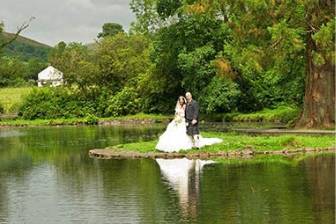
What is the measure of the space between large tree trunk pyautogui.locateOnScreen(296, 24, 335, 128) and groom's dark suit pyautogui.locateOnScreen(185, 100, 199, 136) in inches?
412

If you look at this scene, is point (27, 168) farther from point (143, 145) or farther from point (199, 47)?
point (199, 47)

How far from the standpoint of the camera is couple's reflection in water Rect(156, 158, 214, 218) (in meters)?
15.0

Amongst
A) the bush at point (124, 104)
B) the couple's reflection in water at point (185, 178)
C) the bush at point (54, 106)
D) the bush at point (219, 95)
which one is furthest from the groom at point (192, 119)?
the bush at point (54, 106)

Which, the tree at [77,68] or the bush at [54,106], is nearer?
the bush at [54,106]

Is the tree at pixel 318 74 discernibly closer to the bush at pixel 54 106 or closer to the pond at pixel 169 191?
the pond at pixel 169 191

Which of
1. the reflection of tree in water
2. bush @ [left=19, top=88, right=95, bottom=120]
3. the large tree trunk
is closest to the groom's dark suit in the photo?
the reflection of tree in water

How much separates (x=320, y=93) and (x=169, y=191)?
1957 cm

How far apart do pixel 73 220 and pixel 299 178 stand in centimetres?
679

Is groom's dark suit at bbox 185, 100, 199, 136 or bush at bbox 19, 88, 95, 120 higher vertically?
bush at bbox 19, 88, 95, 120

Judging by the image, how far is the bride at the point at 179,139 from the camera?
2606 cm

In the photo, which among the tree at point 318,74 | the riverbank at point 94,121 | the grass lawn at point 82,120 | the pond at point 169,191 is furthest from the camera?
the grass lawn at point 82,120

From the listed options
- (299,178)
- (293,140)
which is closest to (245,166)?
(299,178)

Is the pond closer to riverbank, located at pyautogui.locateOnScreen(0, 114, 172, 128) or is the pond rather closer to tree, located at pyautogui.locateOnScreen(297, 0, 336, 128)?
tree, located at pyautogui.locateOnScreen(297, 0, 336, 128)

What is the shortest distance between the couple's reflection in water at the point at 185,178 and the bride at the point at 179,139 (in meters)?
1.52
